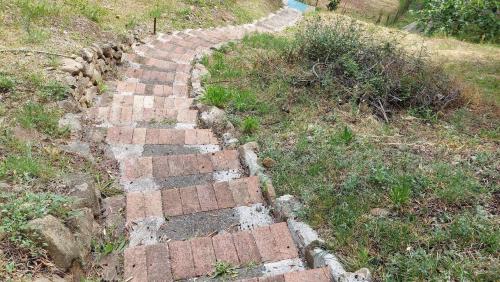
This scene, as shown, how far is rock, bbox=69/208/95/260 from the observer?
2598 mm

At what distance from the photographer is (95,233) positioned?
2.86 meters

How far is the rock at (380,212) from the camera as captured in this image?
2973mm

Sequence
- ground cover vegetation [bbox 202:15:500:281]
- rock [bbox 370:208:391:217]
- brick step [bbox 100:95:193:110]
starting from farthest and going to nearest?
brick step [bbox 100:95:193:110] → rock [bbox 370:208:391:217] → ground cover vegetation [bbox 202:15:500:281]

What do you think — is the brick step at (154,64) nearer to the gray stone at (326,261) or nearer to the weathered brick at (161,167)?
the weathered brick at (161,167)

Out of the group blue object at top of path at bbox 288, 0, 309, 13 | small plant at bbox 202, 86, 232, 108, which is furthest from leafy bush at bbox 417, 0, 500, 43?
blue object at top of path at bbox 288, 0, 309, 13

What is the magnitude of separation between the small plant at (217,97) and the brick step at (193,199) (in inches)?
67.7

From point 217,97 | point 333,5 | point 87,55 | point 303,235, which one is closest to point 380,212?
point 303,235

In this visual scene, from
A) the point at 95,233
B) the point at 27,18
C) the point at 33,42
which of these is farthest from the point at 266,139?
the point at 27,18

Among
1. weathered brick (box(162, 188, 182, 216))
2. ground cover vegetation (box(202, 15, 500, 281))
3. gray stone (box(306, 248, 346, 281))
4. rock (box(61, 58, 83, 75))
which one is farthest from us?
rock (box(61, 58, 83, 75))

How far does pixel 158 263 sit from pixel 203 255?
30 centimetres

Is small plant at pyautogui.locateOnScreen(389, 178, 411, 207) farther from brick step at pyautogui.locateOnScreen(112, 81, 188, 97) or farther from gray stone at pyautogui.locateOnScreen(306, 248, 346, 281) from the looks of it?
brick step at pyautogui.locateOnScreen(112, 81, 188, 97)

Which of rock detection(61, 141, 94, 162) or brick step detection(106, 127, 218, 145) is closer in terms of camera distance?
rock detection(61, 141, 94, 162)

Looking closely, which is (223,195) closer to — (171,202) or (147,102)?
Result: (171,202)

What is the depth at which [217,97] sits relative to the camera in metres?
5.06
